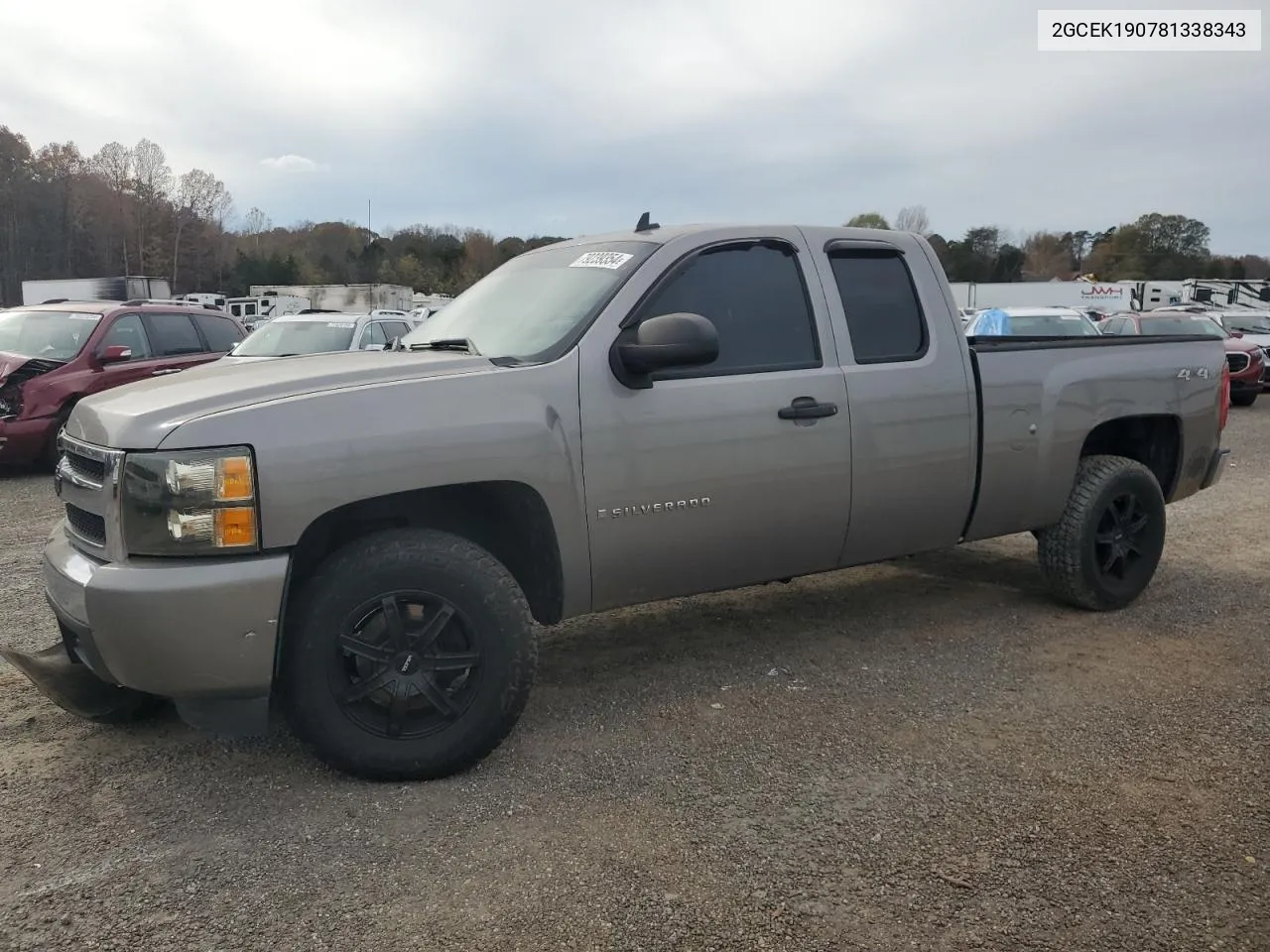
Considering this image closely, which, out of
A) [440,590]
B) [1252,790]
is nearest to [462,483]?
[440,590]

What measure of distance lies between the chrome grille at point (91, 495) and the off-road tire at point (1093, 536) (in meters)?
4.27

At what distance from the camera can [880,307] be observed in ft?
14.3

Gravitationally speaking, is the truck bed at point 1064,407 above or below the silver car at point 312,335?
below

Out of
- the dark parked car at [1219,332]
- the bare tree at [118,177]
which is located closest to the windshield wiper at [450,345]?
the dark parked car at [1219,332]

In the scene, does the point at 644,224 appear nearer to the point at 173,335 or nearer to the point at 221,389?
the point at 221,389

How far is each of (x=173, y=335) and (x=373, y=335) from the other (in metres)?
2.46

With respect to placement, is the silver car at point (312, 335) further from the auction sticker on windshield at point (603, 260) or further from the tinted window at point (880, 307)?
the tinted window at point (880, 307)

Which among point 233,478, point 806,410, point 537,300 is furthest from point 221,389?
point 806,410

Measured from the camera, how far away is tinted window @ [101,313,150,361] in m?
10.0

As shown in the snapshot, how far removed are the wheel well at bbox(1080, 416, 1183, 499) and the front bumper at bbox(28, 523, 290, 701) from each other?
Result: 14.1 feet

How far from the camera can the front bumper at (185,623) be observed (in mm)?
2811

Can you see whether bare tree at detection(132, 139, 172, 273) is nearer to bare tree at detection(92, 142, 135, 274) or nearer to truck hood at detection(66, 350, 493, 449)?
bare tree at detection(92, 142, 135, 274)

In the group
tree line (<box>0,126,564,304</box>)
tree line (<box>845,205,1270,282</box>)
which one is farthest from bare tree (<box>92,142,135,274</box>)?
tree line (<box>845,205,1270,282</box>)

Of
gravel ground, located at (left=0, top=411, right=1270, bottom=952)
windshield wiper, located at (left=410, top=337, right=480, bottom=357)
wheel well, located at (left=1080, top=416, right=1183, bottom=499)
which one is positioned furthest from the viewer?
wheel well, located at (left=1080, top=416, right=1183, bottom=499)
